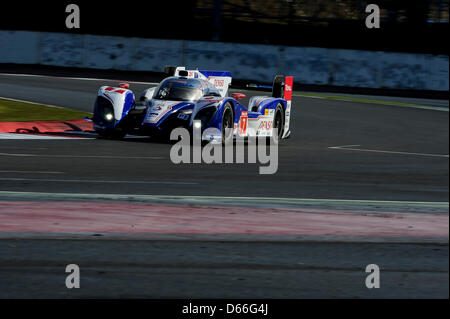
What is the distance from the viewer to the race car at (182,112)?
14.6 m

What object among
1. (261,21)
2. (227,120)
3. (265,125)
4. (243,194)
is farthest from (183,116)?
(261,21)

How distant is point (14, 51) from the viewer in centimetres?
3108

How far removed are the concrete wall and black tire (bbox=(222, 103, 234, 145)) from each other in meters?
14.2

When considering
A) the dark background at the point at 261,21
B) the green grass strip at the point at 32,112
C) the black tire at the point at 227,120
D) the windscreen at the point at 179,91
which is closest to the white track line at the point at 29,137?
the green grass strip at the point at 32,112

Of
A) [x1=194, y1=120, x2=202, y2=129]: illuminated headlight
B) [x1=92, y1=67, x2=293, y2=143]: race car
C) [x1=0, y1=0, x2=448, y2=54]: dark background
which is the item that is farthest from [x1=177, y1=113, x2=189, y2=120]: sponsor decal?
[x1=0, y1=0, x2=448, y2=54]: dark background

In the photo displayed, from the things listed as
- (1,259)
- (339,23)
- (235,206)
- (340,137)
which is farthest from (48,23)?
(1,259)

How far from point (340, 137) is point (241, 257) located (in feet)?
37.0

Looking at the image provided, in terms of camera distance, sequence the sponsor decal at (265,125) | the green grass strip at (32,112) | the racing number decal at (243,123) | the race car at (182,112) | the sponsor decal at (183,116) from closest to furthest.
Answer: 1. the race car at (182,112)
2. the sponsor decal at (183,116)
3. the racing number decal at (243,123)
4. the sponsor decal at (265,125)
5. the green grass strip at (32,112)

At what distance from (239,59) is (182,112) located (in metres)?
15.1

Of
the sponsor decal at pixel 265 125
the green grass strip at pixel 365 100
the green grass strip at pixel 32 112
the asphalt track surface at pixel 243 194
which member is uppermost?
the green grass strip at pixel 365 100

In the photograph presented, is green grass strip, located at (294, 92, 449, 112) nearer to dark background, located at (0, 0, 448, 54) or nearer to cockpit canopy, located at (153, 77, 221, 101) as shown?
dark background, located at (0, 0, 448, 54)

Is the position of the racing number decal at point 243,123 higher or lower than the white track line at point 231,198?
higher

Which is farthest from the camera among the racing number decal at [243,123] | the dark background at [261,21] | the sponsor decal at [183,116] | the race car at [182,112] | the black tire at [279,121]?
the dark background at [261,21]

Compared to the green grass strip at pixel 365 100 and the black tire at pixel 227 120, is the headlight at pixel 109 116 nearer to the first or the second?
the black tire at pixel 227 120
